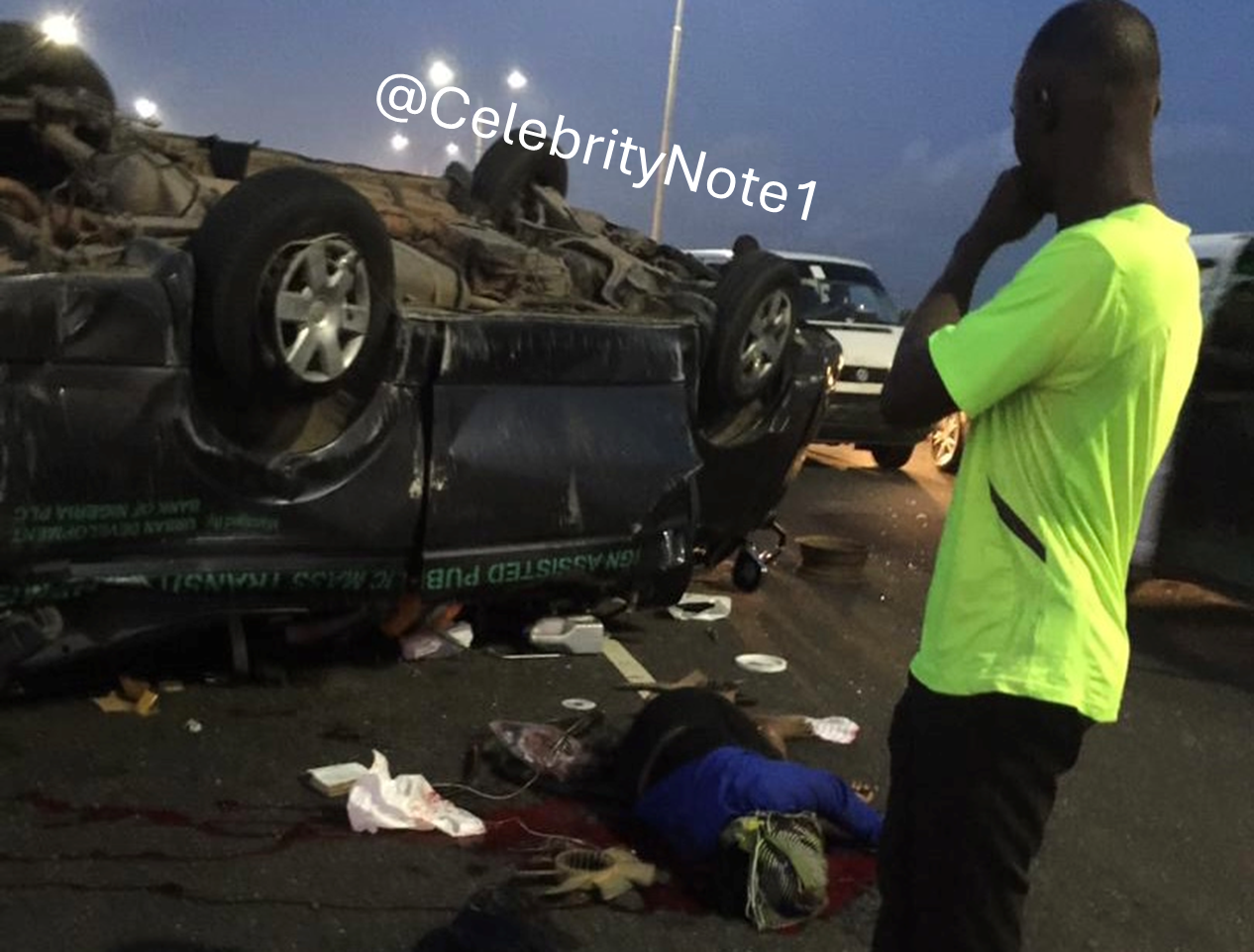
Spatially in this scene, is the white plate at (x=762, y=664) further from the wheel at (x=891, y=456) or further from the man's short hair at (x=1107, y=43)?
the wheel at (x=891, y=456)

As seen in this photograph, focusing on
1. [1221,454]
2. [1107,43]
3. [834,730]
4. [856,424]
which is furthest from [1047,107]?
[856,424]

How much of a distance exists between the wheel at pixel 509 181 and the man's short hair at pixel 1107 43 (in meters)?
5.02

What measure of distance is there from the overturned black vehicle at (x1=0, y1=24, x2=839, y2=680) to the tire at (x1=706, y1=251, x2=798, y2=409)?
13 mm

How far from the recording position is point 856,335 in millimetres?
12828

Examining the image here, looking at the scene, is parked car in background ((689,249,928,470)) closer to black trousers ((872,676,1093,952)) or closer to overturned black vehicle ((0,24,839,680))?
overturned black vehicle ((0,24,839,680))

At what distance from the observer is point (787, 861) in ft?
12.3

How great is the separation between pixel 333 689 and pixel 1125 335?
3784 mm

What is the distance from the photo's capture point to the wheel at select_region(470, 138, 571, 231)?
709cm

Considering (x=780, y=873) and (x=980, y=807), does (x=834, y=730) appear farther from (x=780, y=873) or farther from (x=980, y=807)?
(x=980, y=807)

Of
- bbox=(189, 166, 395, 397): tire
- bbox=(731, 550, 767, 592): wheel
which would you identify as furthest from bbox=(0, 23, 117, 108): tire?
bbox=(731, 550, 767, 592): wheel

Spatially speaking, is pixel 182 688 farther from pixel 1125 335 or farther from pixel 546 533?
pixel 1125 335

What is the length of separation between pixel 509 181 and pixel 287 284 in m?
2.79

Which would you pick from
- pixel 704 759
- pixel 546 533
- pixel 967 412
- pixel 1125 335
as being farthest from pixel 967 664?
pixel 546 533

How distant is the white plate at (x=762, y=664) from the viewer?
6.19 metres
